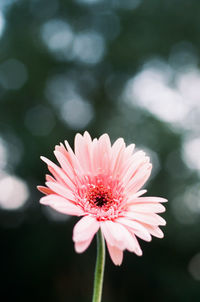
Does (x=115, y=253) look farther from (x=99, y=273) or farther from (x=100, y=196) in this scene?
(x=100, y=196)

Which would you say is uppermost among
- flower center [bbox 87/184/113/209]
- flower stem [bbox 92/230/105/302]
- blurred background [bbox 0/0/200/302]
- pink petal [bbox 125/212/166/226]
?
blurred background [bbox 0/0/200/302]

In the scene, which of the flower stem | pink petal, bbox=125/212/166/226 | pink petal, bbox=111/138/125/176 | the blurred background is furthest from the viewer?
the blurred background

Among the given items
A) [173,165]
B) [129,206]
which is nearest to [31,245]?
[173,165]

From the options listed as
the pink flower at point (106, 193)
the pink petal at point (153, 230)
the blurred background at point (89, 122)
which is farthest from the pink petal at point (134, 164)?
the blurred background at point (89, 122)

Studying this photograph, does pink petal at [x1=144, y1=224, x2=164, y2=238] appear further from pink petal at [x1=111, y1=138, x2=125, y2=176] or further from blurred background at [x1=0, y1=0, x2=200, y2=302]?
blurred background at [x1=0, y1=0, x2=200, y2=302]

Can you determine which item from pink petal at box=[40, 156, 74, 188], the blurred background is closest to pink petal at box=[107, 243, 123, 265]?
pink petal at box=[40, 156, 74, 188]

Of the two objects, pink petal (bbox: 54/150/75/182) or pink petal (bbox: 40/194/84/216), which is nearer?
pink petal (bbox: 40/194/84/216)

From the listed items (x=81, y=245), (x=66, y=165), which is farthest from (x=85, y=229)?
(x=66, y=165)

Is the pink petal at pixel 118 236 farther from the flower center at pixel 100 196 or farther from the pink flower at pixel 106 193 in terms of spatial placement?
the flower center at pixel 100 196
